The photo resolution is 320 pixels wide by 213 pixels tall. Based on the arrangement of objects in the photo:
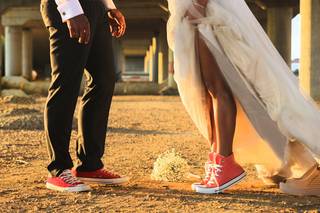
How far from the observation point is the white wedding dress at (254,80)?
363 cm

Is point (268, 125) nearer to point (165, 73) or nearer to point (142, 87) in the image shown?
point (142, 87)

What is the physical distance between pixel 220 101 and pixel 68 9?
1158mm

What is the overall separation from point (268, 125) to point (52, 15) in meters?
1.65

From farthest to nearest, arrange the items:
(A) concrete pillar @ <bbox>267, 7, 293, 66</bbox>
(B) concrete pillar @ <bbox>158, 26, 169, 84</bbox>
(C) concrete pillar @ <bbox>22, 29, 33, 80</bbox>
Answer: (C) concrete pillar @ <bbox>22, 29, 33, 80</bbox>, (B) concrete pillar @ <bbox>158, 26, 169, 84</bbox>, (A) concrete pillar @ <bbox>267, 7, 293, 66</bbox>

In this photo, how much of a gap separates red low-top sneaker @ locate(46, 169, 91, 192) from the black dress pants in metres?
0.05

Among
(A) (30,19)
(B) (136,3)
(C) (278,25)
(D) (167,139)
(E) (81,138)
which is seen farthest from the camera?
(A) (30,19)

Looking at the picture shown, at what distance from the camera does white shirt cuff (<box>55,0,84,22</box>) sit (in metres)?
3.62

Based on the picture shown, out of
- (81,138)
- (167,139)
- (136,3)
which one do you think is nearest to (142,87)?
(136,3)

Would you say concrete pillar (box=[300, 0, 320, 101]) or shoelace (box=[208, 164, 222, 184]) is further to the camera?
concrete pillar (box=[300, 0, 320, 101])

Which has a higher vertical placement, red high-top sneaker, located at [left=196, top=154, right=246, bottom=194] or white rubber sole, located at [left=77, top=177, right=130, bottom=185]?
red high-top sneaker, located at [left=196, top=154, right=246, bottom=194]

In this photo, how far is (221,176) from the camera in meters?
3.71

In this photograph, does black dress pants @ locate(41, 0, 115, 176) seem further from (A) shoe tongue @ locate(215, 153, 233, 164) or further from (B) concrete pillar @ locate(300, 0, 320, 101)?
(B) concrete pillar @ locate(300, 0, 320, 101)

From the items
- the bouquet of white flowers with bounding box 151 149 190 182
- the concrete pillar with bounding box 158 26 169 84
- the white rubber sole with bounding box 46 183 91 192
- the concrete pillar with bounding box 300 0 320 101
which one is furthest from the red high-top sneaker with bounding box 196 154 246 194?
the concrete pillar with bounding box 158 26 169 84

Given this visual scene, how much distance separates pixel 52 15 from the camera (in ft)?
12.5
